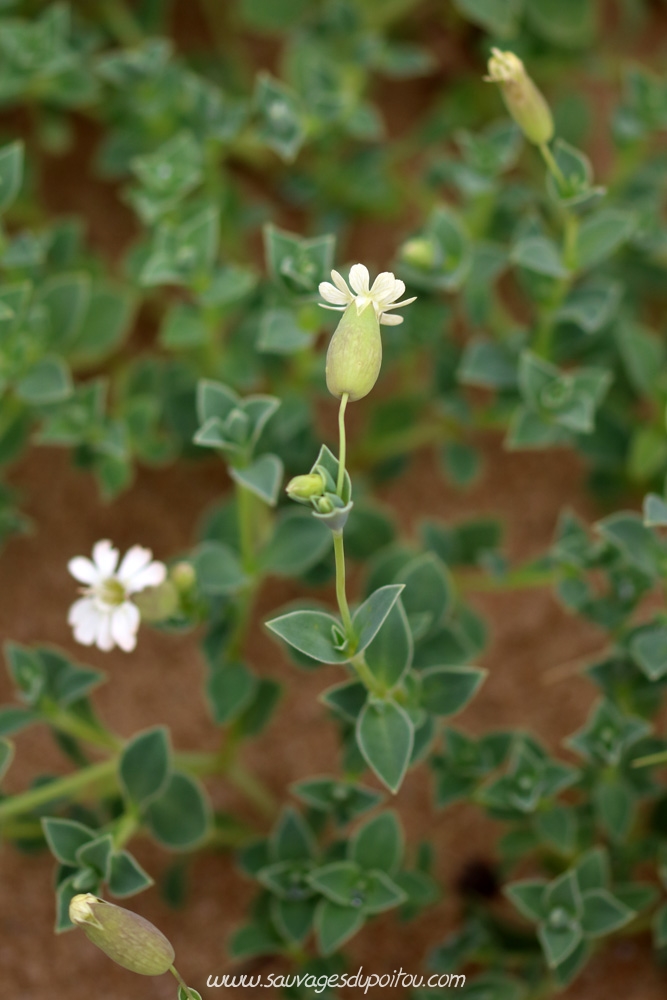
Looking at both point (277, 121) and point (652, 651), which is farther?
point (277, 121)

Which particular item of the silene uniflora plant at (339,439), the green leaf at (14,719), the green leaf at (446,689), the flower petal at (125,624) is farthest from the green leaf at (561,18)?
the green leaf at (14,719)

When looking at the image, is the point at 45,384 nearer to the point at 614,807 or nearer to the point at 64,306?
the point at 64,306

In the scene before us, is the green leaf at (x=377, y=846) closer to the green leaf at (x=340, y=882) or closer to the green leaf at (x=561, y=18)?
the green leaf at (x=340, y=882)

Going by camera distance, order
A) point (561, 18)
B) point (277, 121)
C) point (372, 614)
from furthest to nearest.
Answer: point (561, 18), point (277, 121), point (372, 614)

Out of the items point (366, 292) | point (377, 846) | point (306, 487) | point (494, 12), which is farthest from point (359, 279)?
point (494, 12)

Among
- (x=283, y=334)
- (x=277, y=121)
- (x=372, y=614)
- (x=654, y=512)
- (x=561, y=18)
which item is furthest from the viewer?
(x=561, y=18)

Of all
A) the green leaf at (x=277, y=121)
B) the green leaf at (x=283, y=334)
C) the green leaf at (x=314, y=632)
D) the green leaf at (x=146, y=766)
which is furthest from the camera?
the green leaf at (x=277, y=121)

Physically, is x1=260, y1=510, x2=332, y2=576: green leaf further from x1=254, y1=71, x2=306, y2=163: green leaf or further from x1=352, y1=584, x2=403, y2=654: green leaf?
x1=254, y1=71, x2=306, y2=163: green leaf
